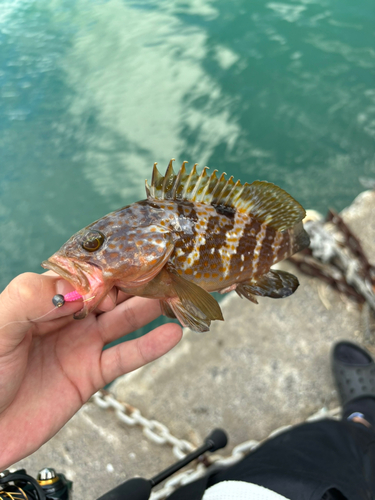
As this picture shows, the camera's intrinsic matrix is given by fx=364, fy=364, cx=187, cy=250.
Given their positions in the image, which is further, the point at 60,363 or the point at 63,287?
the point at 60,363

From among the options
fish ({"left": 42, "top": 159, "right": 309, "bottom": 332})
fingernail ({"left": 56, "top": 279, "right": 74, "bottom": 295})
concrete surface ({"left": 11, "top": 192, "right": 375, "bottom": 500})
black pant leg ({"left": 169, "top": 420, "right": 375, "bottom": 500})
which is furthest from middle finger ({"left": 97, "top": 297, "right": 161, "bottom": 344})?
concrete surface ({"left": 11, "top": 192, "right": 375, "bottom": 500})

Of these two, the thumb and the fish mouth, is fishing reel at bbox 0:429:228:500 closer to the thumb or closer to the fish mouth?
the thumb

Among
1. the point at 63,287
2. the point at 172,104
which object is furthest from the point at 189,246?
the point at 172,104

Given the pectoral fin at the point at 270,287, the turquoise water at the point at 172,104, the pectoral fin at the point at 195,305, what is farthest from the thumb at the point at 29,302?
the turquoise water at the point at 172,104

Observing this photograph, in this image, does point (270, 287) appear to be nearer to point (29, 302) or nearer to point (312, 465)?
point (29, 302)

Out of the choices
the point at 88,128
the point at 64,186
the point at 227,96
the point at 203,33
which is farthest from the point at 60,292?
the point at 203,33

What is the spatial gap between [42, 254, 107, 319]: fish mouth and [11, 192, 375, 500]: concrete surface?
6.21 feet

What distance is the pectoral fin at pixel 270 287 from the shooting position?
5.61 ft

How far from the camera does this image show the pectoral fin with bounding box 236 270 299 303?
171 centimetres

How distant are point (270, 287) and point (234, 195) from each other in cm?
47

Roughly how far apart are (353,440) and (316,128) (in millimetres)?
4717

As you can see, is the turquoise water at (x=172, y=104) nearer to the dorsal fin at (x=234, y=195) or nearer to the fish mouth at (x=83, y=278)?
the dorsal fin at (x=234, y=195)

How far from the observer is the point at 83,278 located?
4.49ft

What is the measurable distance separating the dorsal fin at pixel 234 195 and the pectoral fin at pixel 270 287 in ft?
0.80
